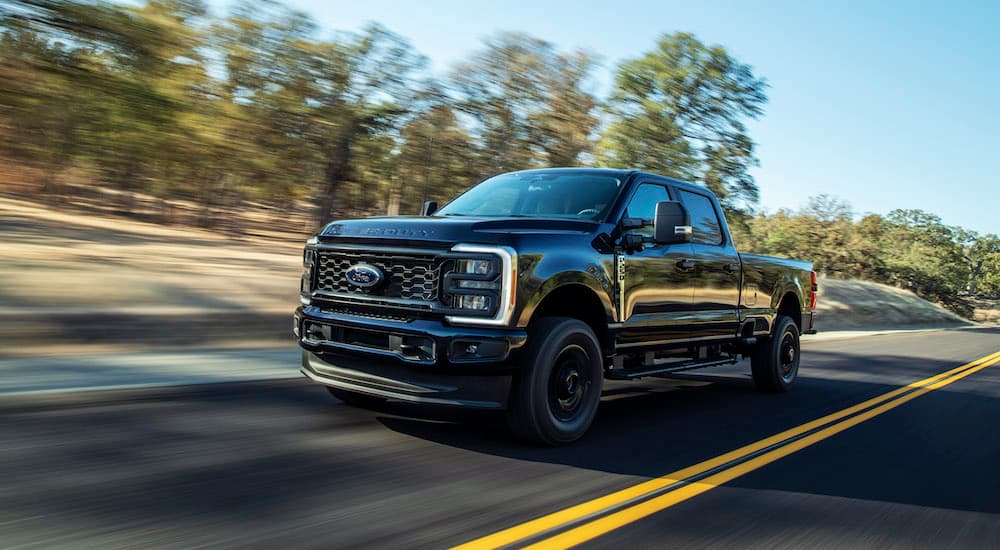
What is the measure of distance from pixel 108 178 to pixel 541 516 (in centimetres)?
1356

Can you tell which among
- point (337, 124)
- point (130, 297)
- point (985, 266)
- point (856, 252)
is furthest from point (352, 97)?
point (985, 266)

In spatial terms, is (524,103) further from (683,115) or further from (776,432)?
(776,432)

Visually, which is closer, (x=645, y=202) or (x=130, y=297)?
(x=645, y=202)

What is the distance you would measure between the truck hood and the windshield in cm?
37

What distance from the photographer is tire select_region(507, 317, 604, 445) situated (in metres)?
5.10

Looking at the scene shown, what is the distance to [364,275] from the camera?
5297 millimetres

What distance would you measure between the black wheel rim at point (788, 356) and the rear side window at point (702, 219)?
1.84 meters

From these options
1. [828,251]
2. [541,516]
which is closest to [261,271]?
[541,516]

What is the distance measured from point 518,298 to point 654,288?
183 cm

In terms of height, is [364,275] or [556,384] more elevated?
[364,275]

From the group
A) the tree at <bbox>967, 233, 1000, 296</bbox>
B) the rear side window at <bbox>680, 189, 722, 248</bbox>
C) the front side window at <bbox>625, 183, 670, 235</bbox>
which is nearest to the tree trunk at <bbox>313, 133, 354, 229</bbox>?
the rear side window at <bbox>680, 189, 722, 248</bbox>

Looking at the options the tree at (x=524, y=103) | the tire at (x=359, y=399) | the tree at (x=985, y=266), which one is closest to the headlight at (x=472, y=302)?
the tire at (x=359, y=399)

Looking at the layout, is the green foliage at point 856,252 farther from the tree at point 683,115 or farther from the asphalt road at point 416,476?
the asphalt road at point 416,476

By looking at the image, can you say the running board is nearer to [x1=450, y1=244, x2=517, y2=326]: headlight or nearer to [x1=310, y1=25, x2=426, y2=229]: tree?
[x1=450, y1=244, x2=517, y2=326]: headlight
